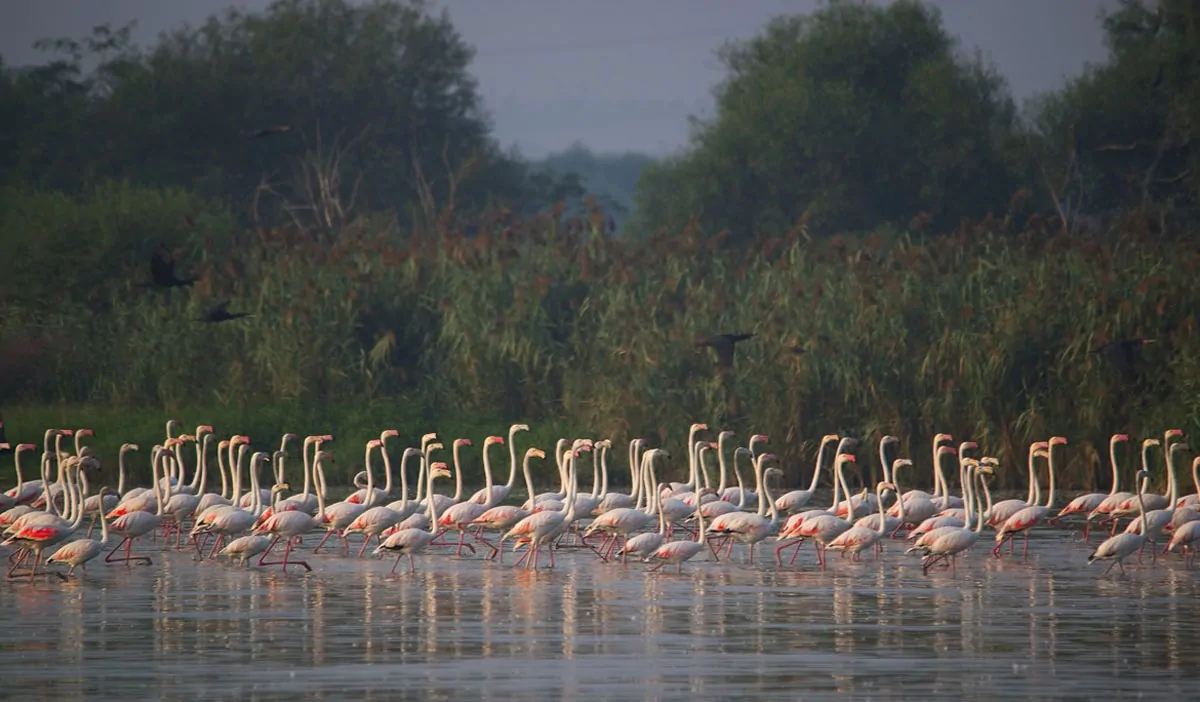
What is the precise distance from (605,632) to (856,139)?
41.9m

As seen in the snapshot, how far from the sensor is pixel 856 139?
5572 cm

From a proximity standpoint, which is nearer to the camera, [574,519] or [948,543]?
[948,543]

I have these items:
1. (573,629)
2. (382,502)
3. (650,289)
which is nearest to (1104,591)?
(573,629)

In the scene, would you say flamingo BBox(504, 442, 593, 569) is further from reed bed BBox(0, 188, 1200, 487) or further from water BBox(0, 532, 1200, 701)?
reed bed BBox(0, 188, 1200, 487)

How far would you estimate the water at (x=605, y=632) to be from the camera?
1273cm

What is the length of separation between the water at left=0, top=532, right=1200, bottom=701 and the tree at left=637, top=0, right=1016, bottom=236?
35670 mm

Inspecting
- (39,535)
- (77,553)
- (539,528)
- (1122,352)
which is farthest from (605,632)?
(1122,352)

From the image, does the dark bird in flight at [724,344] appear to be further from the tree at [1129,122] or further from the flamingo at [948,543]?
the tree at [1129,122]

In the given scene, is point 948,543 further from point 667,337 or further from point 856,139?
point 856,139

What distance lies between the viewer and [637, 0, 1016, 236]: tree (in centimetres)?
5553

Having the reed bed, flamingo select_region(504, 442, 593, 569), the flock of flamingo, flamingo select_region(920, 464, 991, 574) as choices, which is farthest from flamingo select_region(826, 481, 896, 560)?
the reed bed

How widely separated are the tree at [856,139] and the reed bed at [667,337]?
2223 cm

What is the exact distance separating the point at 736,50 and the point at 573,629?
161 feet

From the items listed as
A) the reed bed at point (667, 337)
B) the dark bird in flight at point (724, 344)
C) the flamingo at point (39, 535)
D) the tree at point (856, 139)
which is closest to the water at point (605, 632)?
the flamingo at point (39, 535)
